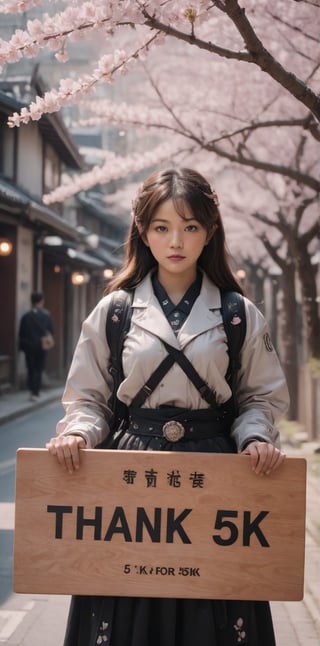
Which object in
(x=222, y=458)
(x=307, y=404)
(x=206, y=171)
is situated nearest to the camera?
(x=222, y=458)

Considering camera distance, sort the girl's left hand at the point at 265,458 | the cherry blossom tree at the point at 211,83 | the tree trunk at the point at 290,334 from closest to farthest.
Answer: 1. the girl's left hand at the point at 265,458
2. the cherry blossom tree at the point at 211,83
3. the tree trunk at the point at 290,334

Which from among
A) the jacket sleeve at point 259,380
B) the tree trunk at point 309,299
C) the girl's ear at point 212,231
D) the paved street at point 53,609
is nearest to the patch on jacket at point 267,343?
the jacket sleeve at point 259,380

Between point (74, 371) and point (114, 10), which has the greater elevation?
point (114, 10)

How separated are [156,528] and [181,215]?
1.07m

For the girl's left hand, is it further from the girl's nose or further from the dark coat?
the dark coat

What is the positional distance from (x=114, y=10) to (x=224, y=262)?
1.71m

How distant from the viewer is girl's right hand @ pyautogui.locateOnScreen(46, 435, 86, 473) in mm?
Answer: 2639

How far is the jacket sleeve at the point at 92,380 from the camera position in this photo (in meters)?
2.95

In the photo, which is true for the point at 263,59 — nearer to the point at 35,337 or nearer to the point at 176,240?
the point at 176,240

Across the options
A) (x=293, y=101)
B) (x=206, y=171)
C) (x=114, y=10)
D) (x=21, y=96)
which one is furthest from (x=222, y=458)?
(x=21, y=96)

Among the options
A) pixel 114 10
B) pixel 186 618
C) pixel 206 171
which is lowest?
pixel 186 618

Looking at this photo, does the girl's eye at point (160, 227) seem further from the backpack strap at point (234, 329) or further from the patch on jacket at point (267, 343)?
the patch on jacket at point (267, 343)

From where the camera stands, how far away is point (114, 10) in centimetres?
416

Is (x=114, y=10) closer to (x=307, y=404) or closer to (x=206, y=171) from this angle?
(x=307, y=404)
